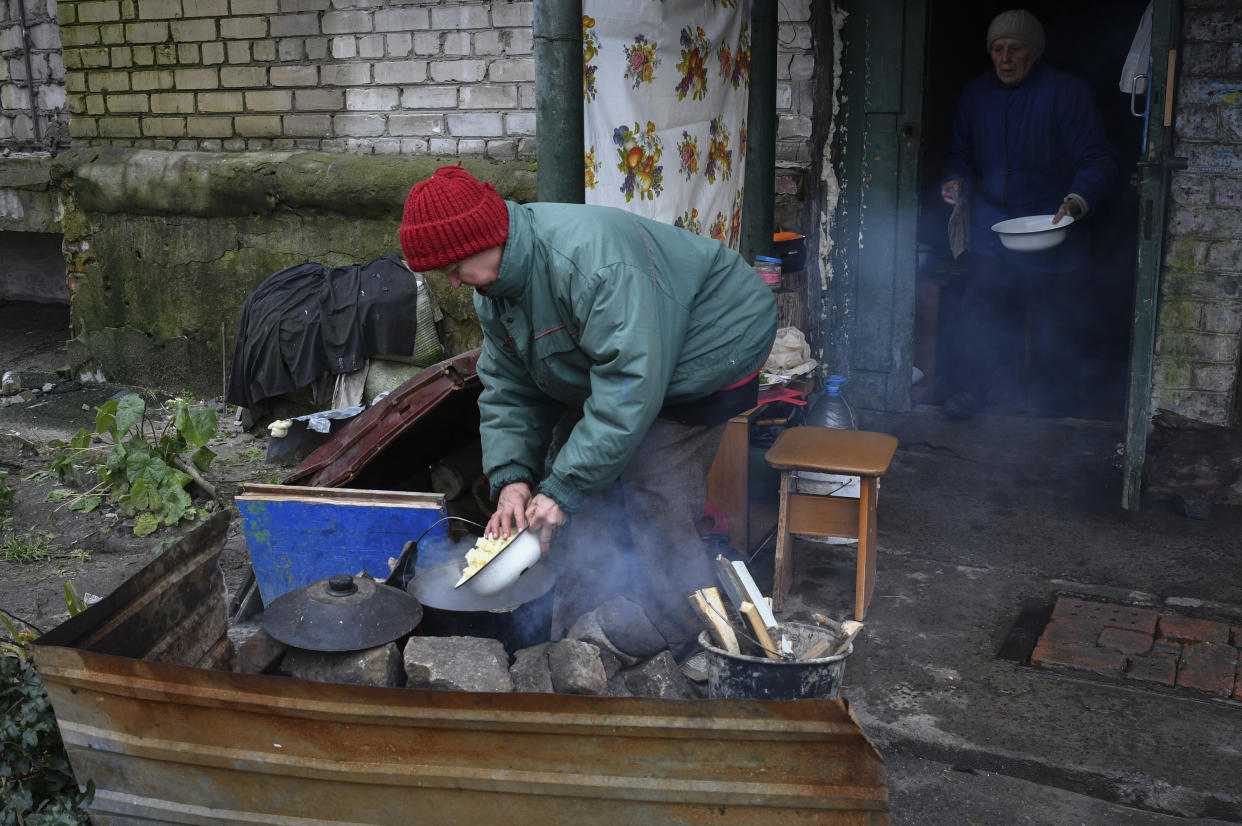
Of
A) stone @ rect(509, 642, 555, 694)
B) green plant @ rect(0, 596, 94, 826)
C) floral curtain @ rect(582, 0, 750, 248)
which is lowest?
green plant @ rect(0, 596, 94, 826)

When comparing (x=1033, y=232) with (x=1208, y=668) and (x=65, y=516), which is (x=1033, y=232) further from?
A: (x=65, y=516)

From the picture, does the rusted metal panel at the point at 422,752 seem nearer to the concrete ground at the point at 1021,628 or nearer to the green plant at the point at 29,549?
the concrete ground at the point at 1021,628

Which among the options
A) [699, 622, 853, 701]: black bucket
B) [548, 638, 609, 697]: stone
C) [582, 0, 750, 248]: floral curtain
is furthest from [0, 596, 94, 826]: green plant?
[582, 0, 750, 248]: floral curtain

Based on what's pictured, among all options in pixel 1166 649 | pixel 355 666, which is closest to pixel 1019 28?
pixel 1166 649

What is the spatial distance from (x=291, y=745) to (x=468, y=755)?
45 centimetres

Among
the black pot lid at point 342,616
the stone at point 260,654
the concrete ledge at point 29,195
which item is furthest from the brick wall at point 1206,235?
the concrete ledge at point 29,195

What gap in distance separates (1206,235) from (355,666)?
4776 mm

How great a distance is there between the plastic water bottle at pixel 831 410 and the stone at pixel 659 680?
238 centimetres

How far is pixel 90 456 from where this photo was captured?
21.5 feet

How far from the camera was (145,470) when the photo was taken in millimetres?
5758

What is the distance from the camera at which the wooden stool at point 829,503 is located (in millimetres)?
4395

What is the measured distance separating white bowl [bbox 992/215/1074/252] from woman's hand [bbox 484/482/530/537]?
12.6 ft

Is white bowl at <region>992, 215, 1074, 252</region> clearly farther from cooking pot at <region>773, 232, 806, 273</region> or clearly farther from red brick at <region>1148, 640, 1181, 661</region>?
red brick at <region>1148, 640, 1181, 661</region>

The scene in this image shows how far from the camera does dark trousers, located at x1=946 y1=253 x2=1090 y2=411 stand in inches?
299
